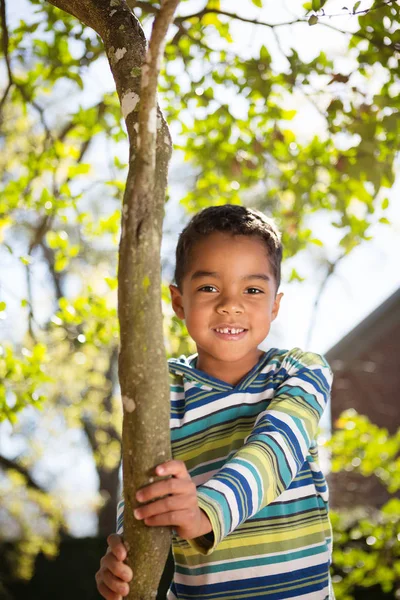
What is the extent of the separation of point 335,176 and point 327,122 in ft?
1.11

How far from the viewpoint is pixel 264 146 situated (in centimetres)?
414

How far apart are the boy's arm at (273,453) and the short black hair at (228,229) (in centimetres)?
33

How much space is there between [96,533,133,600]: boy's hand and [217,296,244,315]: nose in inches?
28.5

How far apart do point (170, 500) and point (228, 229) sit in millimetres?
966

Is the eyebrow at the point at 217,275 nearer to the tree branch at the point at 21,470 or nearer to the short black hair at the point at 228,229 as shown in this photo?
the short black hair at the point at 228,229

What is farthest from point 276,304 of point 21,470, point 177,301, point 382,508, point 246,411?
point 21,470

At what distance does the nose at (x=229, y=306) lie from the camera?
1.96 meters

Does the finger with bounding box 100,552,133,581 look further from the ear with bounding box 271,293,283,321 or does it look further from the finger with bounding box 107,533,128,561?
the ear with bounding box 271,293,283,321

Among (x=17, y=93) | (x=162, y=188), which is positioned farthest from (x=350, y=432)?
(x=162, y=188)

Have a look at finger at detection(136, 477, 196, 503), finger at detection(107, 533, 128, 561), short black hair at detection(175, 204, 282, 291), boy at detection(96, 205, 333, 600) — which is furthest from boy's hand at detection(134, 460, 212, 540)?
short black hair at detection(175, 204, 282, 291)

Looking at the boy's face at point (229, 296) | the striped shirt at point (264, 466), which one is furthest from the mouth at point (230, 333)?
the striped shirt at point (264, 466)

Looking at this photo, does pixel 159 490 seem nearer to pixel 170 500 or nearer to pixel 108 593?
pixel 170 500

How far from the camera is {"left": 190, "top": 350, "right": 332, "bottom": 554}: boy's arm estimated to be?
57.1 inches

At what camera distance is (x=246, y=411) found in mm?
2012
